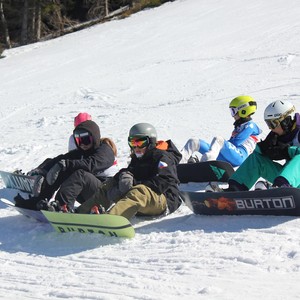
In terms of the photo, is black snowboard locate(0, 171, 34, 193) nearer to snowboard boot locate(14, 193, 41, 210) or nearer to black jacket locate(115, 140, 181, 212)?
snowboard boot locate(14, 193, 41, 210)

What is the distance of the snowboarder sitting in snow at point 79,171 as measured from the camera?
19.0ft

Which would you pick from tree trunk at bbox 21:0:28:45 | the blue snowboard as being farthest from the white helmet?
tree trunk at bbox 21:0:28:45

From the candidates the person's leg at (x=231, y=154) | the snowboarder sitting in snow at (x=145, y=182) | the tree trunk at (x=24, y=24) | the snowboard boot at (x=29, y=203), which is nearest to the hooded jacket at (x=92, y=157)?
the snowboarder sitting in snow at (x=145, y=182)

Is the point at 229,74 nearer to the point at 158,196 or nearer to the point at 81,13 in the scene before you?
the point at 158,196

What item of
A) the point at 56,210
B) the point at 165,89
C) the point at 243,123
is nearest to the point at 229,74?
the point at 165,89

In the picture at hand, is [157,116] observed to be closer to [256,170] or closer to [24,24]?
[256,170]

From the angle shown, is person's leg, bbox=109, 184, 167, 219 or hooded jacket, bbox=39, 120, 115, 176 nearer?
person's leg, bbox=109, 184, 167, 219

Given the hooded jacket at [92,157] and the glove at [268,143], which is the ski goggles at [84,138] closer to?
the hooded jacket at [92,157]

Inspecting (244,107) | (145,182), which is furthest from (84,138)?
(244,107)

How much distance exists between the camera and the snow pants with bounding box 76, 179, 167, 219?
5242 mm

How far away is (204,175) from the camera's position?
277 inches

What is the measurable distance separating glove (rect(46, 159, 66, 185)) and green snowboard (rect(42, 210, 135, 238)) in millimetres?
684

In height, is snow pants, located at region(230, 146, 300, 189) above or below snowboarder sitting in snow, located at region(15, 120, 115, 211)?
below

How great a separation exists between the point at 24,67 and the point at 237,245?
16736 millimetres
